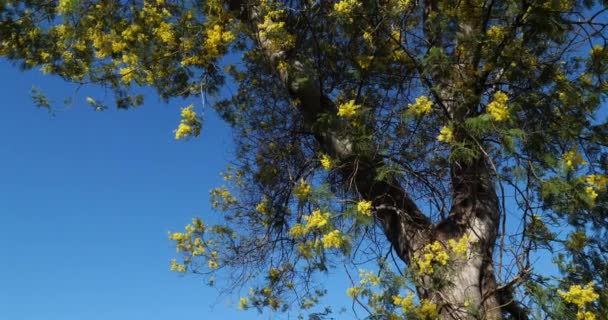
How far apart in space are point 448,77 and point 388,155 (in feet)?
2.32

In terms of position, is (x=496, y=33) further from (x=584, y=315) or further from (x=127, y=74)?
(x=127, y=74)

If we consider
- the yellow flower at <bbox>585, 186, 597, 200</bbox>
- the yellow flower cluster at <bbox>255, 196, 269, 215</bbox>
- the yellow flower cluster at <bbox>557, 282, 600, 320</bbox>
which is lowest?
the yellow flower cluster at <bbox>557, 282, 600, 320</bbox>

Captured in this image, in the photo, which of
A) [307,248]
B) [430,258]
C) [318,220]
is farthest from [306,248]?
[430,258]

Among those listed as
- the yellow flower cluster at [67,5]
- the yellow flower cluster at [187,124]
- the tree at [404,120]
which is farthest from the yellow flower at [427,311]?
the yellow flower cluster at [67,5]

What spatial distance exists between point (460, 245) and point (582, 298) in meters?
0.78

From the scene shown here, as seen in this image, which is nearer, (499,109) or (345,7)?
(499,109)

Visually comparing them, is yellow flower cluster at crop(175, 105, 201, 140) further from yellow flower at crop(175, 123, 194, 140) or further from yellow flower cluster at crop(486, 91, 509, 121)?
yellow flower cluster at crop(486, 91, 509, 121)

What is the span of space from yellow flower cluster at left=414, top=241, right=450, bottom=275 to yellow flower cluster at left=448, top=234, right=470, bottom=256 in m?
0.07

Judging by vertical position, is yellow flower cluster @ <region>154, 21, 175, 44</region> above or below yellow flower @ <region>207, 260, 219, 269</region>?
above

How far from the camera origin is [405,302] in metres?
3.57

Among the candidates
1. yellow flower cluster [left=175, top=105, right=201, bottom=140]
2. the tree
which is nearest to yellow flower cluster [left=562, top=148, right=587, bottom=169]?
the tree

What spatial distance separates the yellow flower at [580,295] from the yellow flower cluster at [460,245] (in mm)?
672

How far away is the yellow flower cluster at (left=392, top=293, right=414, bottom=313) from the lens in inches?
141

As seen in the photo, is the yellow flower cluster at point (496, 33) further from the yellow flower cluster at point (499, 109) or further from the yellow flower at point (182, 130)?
the yellow flower at point (182, 130)
